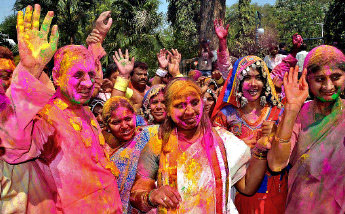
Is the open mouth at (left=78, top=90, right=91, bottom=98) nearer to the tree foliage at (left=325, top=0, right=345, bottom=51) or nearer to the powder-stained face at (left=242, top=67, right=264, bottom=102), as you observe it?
the powder-stained face at (left=242, top=67, right=264, bottom=102)

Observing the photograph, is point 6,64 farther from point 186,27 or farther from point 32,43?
point 186,27

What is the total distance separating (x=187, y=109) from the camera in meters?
2.46

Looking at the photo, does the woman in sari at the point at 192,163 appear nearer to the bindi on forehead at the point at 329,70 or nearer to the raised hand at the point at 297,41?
the bindi on forehead at the point at 329,70

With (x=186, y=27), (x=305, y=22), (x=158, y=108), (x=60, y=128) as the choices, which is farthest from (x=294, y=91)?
(x=305, y=22)

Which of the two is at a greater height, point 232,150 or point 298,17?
point 298,17

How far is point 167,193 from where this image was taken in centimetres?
223

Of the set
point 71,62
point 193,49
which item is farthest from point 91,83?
point 193,49

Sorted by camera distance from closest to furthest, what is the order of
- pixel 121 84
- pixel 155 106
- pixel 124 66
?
pixel 121 84, pixel 124 66, pixel 155 106

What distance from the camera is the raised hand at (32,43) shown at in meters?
2.13

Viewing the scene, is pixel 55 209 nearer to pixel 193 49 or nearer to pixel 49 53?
pixel 49 53

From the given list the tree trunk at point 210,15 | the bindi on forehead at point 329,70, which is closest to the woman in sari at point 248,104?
the bindi on forehead at point 329,70

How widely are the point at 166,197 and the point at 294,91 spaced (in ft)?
3.72

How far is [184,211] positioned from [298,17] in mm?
39821

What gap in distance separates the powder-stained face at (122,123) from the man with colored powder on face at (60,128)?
0.63 metres
